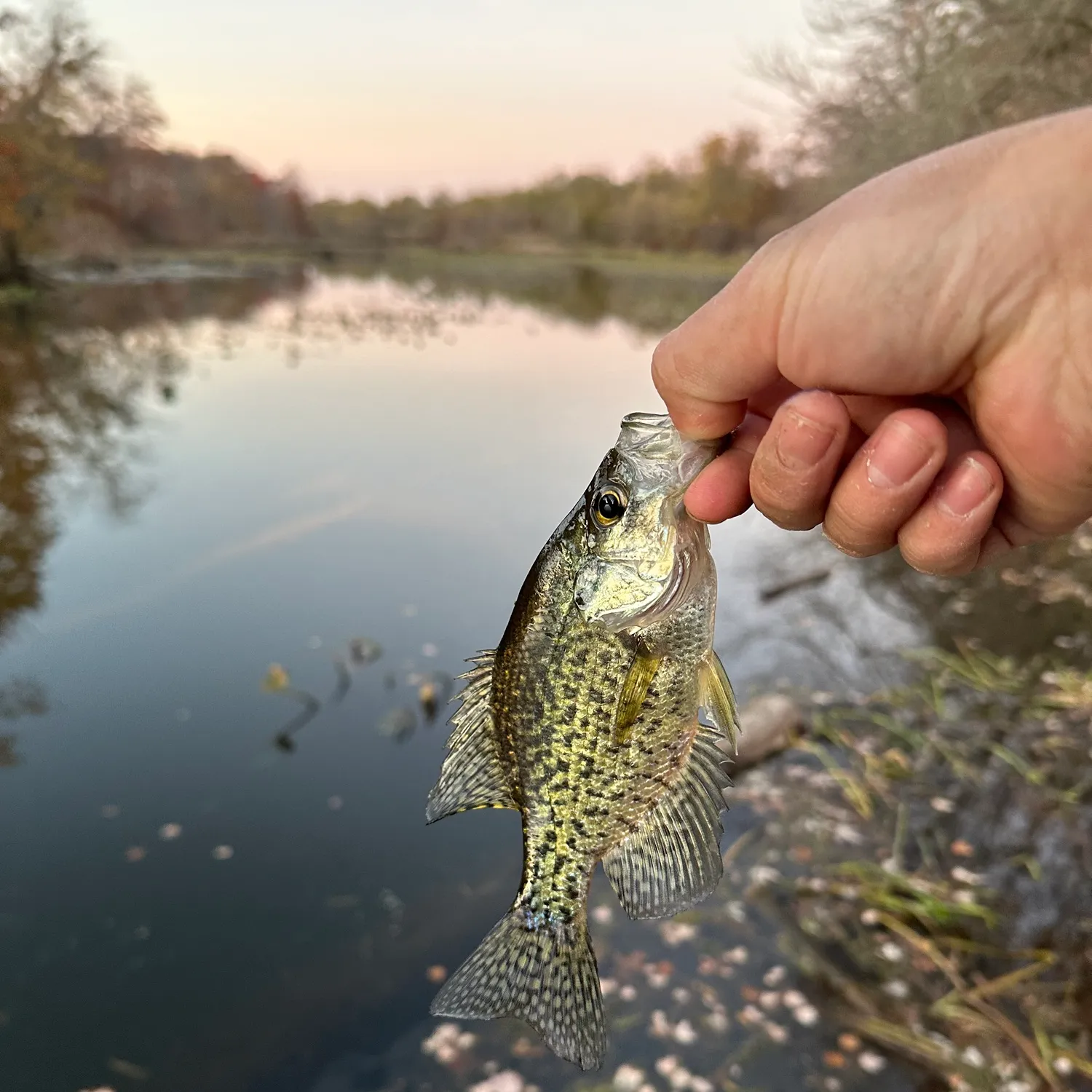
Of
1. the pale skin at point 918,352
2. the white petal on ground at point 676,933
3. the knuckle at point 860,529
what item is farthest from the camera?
the white petal on ground at point 676,933

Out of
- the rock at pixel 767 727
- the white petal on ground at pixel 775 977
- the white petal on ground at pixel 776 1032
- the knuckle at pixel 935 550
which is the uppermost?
the knuckle at pixel 935 550

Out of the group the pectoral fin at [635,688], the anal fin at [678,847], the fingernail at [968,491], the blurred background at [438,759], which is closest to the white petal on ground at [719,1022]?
the blurred background at [438,759]

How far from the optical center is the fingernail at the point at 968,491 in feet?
6.23

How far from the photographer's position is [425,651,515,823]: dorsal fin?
1973mm

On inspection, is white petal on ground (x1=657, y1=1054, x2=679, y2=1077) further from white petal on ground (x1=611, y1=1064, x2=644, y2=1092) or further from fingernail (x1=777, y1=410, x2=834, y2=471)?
fingernail (x1=777, y1=410, x2=834, y2=471)

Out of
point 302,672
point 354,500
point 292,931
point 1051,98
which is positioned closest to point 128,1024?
point 292,931

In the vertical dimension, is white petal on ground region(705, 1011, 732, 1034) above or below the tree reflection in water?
below

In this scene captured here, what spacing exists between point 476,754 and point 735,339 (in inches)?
47.5

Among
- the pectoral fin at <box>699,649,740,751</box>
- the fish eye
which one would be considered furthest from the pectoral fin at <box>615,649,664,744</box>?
the fish eye

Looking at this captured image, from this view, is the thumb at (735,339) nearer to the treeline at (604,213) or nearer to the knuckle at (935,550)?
the knuckle at (935,550)

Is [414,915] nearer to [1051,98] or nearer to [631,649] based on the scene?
[631,649]

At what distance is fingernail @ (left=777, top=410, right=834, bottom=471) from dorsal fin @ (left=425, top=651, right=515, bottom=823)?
0.88 m

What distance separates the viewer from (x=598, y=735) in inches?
75.2

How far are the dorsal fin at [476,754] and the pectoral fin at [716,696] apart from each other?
0.54 m
